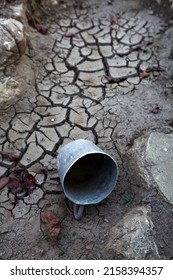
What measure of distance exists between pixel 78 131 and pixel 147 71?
3.72 feet

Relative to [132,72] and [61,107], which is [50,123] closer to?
[61,107]

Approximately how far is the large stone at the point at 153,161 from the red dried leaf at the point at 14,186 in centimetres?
92

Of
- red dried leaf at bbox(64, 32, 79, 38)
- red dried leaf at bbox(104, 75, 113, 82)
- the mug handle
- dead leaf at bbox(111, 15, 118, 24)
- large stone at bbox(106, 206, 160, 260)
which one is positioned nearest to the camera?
large stone at bbox(106, 206, 160, 260)

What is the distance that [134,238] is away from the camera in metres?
2.80

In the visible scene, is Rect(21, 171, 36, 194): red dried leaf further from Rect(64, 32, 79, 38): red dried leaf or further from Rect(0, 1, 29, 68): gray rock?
Rect(64, 32, 79, 38): red dried leaf

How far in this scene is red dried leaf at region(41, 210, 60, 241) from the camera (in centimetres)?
298

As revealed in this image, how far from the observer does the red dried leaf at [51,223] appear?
2.98 meters

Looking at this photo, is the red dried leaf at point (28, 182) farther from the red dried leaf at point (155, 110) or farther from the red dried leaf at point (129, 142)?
the red dried leaf at point (155, 110)

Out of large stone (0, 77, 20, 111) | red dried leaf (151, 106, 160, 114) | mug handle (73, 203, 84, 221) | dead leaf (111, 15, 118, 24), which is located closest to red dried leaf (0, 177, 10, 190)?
→ mug handle (73, 203, 84, 221)

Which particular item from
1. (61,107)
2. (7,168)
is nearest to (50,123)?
(61,107)

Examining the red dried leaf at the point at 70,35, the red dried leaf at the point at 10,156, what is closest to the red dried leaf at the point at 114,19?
the red dried leaf at the point at 70,35

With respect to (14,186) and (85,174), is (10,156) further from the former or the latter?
(85,174)

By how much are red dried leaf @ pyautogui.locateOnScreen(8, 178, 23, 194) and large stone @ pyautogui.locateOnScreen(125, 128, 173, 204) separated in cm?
92

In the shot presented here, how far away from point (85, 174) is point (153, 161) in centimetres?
58
